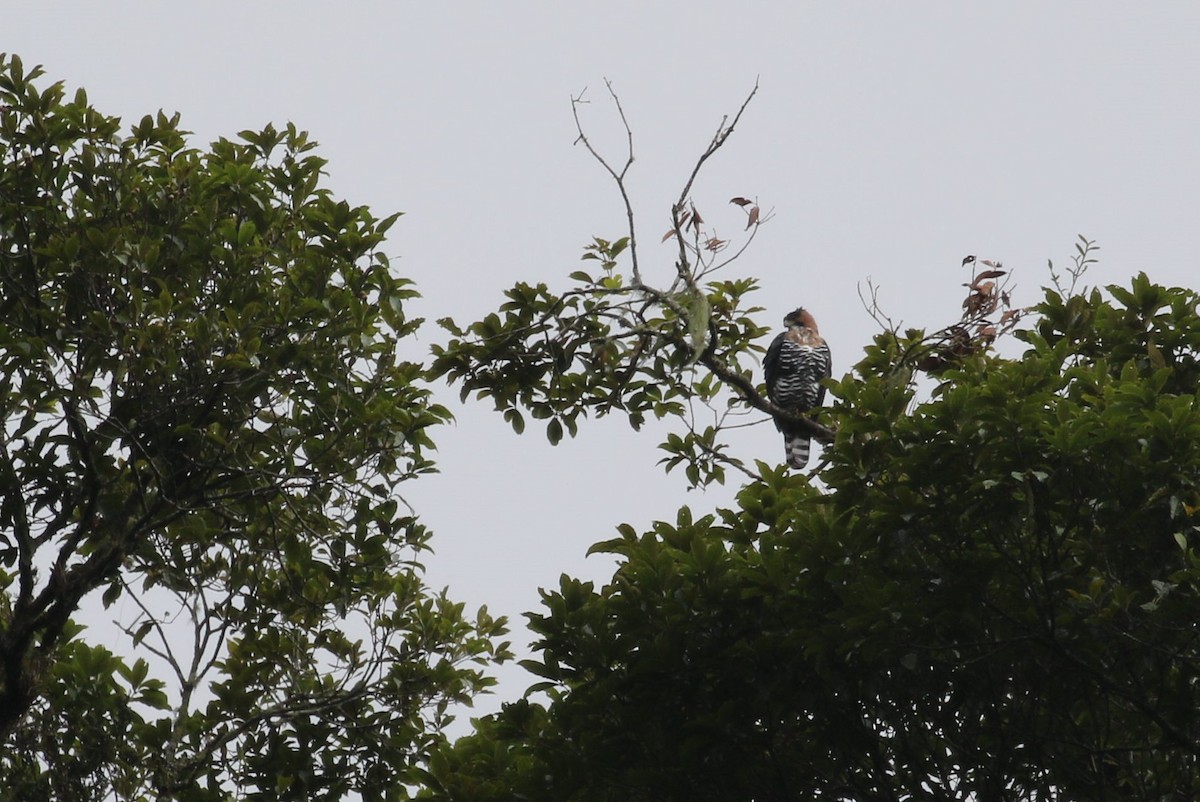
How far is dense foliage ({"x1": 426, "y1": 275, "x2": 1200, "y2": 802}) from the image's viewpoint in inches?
171

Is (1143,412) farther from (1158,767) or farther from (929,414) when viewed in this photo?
(1158,767)

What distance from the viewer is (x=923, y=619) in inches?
173

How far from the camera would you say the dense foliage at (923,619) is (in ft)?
14.3

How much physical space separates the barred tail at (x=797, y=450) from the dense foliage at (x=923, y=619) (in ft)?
9.93

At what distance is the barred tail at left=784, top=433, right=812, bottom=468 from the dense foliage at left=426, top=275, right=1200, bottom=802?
303 cm

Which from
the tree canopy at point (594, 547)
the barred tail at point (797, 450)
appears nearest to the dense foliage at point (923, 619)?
the tree canopy at point (594, 547)

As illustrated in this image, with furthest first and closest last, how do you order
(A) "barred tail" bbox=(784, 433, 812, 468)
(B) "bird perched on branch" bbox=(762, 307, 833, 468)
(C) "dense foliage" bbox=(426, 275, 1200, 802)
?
1. (B) "bird perched on branch" bbox=(762, 307, 833, 468)
2. (A) "barred tail" bbox=(784, 433, 812, 468)
3. (C) "dense foliage" bbox=(426, 275, 1200, 802)

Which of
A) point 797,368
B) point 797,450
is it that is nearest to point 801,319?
point 797,368

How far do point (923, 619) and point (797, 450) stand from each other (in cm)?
403

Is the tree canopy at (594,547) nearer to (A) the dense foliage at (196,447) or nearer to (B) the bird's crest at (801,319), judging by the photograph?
(A) the dense foliage at (196,447)

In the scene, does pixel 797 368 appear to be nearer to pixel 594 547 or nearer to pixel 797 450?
pixel 797 450

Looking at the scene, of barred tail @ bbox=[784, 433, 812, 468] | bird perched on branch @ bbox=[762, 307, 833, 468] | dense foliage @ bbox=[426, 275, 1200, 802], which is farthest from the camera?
bird perched on branch @ bbox=[762, 307, 833, 468]

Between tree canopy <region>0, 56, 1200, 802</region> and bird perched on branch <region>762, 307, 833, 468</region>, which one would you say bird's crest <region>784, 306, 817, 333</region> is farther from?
tree canopy <region>0, 56, 1200, 802</region>

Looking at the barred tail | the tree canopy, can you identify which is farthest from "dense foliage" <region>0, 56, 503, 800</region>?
the barred tail
